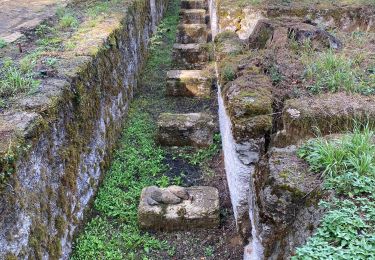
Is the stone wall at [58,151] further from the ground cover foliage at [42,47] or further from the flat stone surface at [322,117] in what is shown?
the flat stone surface at [322,117]

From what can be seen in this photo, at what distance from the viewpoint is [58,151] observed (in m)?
4.11

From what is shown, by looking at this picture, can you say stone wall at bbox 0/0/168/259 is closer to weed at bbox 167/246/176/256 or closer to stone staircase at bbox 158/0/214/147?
stone staircase at bbox 158/0/214/147

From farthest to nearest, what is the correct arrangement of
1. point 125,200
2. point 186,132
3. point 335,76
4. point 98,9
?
1. point 98,9
2. point 186,132
3. point 125,200
4. point 335,76

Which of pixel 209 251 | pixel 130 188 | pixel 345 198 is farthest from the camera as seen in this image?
pixel 130 188

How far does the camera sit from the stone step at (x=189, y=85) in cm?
802

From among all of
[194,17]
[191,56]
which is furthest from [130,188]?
[194,17]

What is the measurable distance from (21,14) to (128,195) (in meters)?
4.78

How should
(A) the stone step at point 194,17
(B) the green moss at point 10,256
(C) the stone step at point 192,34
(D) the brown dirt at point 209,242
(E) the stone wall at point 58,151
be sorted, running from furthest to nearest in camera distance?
(A) the stone step at point 194,17
(C) the stone step at point 192,34
(D) the brown dirt at point 209,242
(E) the stone wall at point 58,151
(B) the green moss at point 10,256

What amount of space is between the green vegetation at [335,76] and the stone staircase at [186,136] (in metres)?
1.94

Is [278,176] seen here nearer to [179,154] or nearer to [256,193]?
[256,193]

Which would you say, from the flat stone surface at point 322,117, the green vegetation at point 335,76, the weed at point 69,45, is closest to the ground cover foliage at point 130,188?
the weed at point 69,45

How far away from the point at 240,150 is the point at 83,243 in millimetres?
2153

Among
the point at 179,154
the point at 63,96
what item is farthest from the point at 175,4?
Result: the point at 63,96

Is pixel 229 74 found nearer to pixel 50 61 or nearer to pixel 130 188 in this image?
pixel 130 188
